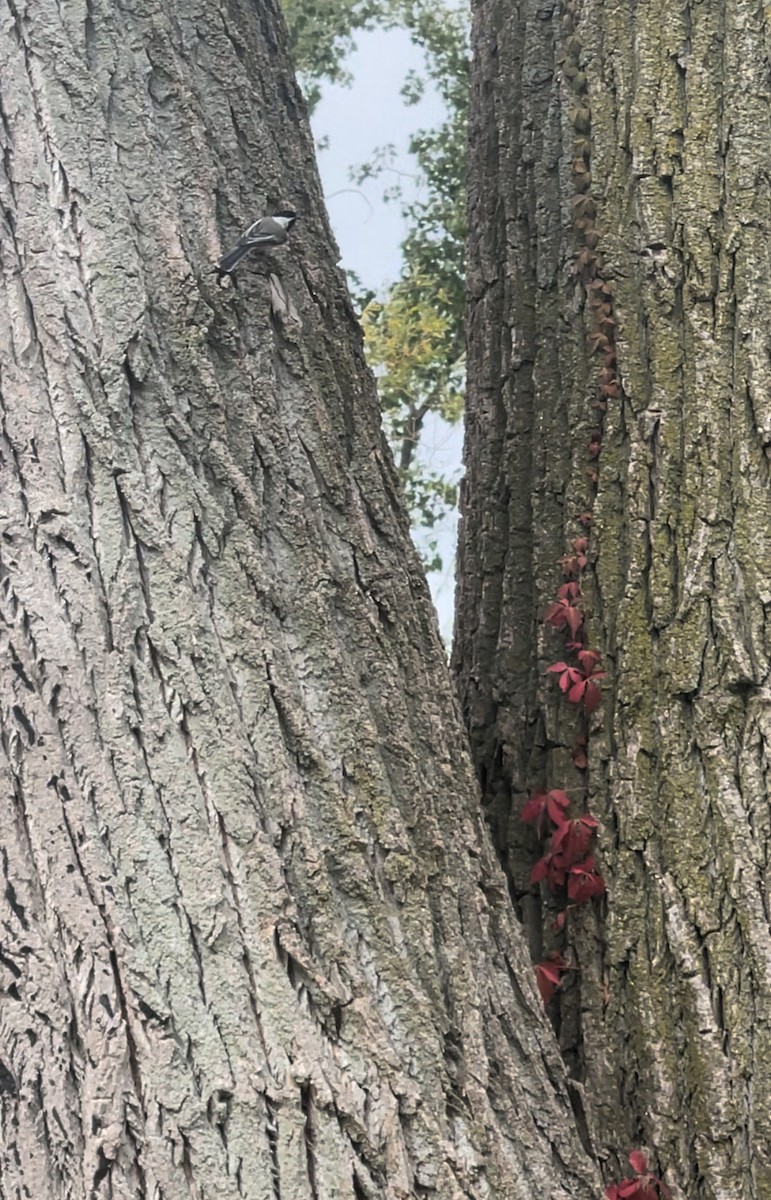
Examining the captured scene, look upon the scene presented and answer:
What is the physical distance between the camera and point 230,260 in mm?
1493

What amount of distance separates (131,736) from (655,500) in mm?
946

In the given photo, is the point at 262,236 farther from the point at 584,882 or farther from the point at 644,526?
the point at 584,882

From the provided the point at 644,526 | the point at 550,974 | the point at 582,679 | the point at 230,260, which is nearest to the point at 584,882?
the point at 550,974

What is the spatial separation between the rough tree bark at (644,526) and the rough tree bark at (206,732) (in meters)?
0.27

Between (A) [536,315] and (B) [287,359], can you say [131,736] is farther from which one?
(A) [536,315]

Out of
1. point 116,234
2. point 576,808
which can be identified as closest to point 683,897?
point 576,808

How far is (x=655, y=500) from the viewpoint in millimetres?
1842

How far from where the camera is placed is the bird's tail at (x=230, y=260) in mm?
1488

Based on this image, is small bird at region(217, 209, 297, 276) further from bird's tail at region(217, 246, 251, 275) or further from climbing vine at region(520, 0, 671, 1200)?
climbing vine at region(520, 0, 671, 1200)

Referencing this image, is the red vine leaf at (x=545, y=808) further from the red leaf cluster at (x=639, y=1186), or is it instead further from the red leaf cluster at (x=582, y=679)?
the red leaf cluster at (x=639, y=1186)

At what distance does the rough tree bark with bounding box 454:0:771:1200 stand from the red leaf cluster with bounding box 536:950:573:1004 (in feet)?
0.09

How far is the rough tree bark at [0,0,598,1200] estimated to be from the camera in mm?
1233

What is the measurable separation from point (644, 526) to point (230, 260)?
2.53ft

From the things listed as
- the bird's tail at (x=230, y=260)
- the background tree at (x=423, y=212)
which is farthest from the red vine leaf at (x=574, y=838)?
the background tree at (x=423, y=212)
